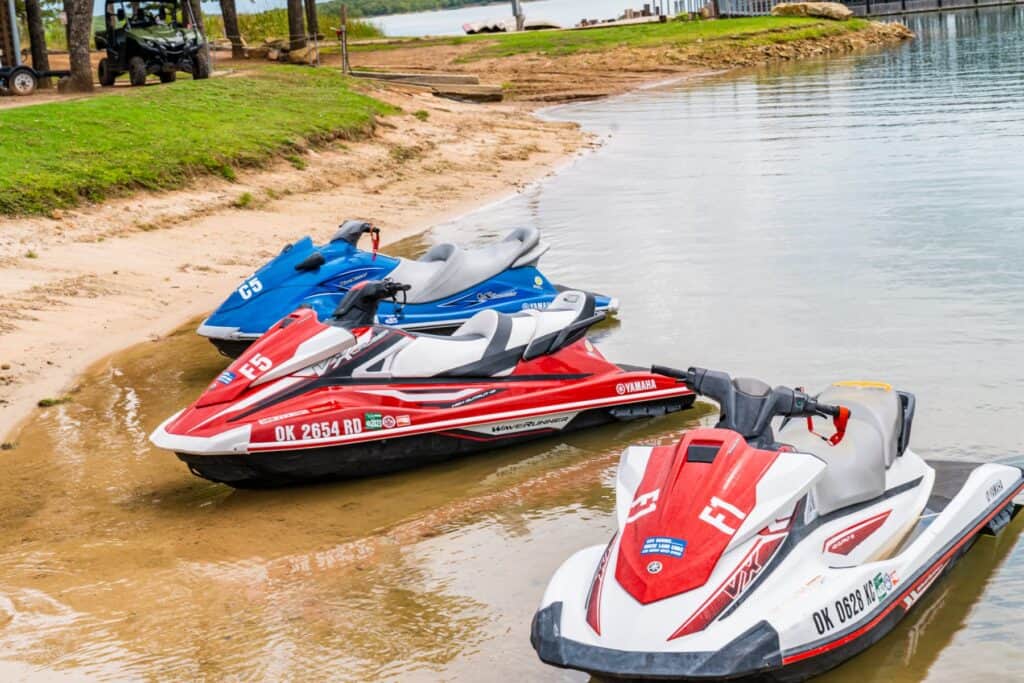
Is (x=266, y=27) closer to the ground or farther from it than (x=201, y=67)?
farther from it

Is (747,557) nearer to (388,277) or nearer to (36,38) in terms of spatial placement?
(388,277)

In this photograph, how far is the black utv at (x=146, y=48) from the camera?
94.0ft

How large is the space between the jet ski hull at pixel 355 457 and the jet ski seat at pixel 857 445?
8.54ft

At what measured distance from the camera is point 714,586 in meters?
5.14

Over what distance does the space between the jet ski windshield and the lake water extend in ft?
3.16

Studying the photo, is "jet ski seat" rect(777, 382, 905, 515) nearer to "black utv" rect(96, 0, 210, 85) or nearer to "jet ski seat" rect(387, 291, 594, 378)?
"jet ski seat" rect(387, 291, 594, 378)

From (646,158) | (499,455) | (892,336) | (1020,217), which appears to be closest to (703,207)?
(1020,217)

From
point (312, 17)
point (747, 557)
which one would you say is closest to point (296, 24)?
point (312, 17)

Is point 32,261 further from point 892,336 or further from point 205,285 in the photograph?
point 892,336

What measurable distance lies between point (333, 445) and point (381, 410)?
1.18ft

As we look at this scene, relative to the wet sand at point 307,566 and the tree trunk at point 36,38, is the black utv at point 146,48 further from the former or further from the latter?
the wet sand at point 307,566

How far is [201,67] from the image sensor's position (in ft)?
96.2

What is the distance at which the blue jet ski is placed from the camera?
10.8 meters

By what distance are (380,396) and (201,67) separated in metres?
22.6
